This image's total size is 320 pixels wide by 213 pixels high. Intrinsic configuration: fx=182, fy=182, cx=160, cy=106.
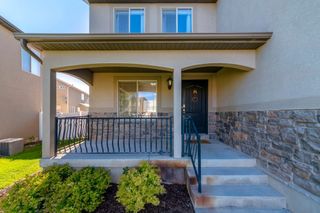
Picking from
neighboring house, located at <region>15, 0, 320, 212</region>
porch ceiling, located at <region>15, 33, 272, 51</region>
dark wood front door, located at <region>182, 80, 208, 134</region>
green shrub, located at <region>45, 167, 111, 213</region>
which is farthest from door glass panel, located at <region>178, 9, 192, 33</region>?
green shrub, located at <region>45, 167, 111, 213</region>

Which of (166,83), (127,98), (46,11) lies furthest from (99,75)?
(46,11)

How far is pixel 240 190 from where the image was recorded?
3578mm

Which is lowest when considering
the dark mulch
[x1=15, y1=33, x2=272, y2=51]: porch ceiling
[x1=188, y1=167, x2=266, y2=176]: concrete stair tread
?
the dark mulch

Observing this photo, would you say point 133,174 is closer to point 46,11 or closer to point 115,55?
point 115,55

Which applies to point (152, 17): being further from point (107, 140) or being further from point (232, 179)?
point (232, 179)

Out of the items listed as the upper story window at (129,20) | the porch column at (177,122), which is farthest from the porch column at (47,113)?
the upper story window at (129,20)

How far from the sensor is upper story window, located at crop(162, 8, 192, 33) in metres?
7.64

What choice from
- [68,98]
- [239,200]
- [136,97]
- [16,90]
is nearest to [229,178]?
[239,200]

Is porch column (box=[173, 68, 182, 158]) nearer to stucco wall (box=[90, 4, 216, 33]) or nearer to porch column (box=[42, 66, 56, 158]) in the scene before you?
porch column (box=[42, 66, 56, 158])

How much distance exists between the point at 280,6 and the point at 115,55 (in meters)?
3.63

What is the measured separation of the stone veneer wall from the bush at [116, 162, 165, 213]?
7.77 ft

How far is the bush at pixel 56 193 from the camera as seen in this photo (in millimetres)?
3184

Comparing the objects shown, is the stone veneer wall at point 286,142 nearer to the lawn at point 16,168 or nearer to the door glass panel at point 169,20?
the door glass panel at point 169,20

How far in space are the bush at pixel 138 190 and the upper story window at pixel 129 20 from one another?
6103 millimetres
